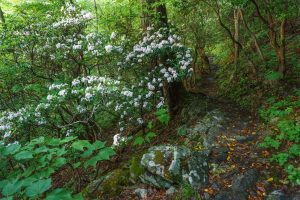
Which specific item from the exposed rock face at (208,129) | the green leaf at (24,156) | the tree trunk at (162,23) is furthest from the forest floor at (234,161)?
the green leaf at (24,156)

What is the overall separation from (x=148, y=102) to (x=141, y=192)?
94.3 inches

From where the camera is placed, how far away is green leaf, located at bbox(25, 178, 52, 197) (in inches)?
70.0

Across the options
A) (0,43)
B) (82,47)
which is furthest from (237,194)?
(0,43)

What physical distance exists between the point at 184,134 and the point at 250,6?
444cm

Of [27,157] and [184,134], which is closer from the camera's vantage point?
[27,157]

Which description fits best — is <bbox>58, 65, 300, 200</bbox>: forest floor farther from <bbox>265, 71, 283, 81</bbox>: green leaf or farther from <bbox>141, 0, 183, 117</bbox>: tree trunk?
<bbox>265, 71, 283, 81</bbox>: green leaf

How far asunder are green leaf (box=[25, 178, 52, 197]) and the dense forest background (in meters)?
2.75

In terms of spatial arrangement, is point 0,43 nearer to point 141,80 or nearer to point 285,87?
point 141,80

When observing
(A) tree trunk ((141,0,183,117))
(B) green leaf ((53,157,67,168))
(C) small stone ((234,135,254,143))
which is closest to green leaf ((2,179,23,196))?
(B) green leaf ((53,157,67,168))

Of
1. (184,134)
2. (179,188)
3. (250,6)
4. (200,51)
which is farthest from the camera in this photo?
(200,51)

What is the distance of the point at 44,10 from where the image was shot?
898cm

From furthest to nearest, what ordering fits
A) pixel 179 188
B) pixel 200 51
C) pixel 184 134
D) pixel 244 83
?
1. pixel 200 51
2. pixel 244 83
3. pixel 184 134
4. pixel 179 188

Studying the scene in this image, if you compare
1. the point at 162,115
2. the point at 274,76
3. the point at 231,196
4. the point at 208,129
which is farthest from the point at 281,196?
the point at 274,76

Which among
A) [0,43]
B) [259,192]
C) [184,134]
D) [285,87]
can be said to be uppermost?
[0,43]
